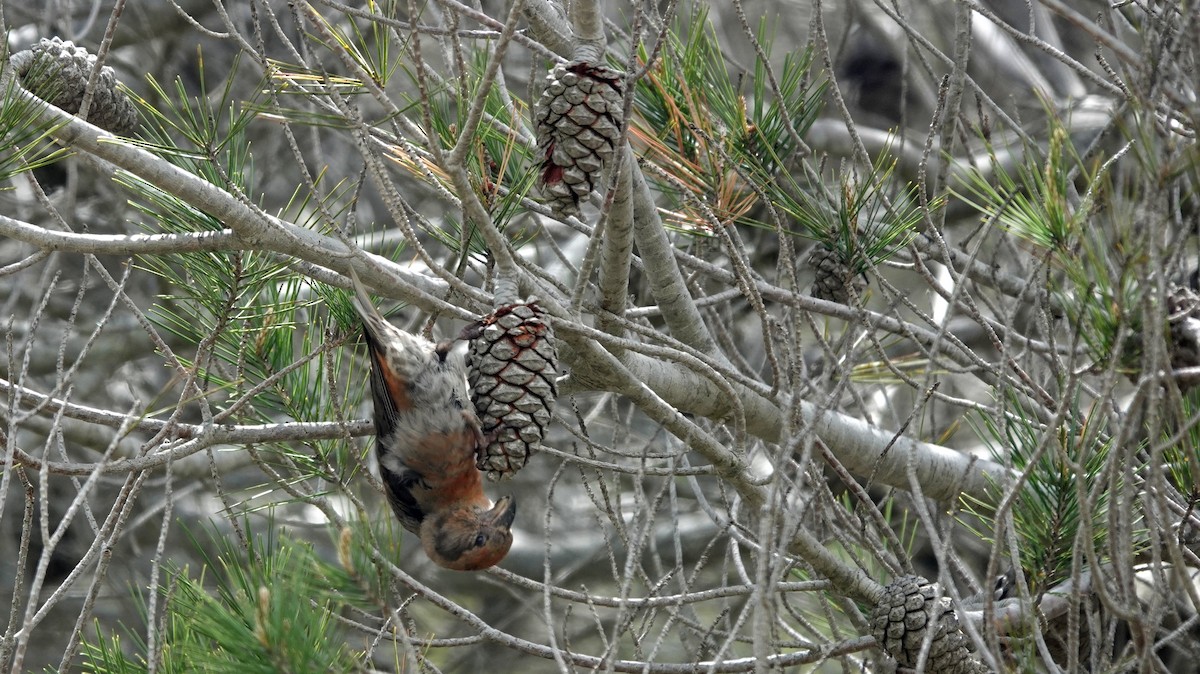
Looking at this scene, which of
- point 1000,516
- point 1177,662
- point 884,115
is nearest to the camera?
point 1000,516

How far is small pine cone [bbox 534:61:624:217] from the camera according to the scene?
6.95 feet

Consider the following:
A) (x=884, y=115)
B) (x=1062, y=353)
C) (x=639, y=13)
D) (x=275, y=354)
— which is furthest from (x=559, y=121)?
(x=884, y=115)

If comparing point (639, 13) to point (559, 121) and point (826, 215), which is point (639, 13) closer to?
point (559, 121)

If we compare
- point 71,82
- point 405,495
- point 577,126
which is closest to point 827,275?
point 577,126

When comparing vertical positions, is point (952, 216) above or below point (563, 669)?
above

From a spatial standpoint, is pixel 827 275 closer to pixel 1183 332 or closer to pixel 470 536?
pixel 470 536

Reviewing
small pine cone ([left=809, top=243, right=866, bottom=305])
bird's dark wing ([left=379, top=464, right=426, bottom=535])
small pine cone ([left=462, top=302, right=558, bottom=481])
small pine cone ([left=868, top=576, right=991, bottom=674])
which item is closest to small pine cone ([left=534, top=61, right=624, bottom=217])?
small pine cone ([left=462, top=302, right=558, bottom=481])

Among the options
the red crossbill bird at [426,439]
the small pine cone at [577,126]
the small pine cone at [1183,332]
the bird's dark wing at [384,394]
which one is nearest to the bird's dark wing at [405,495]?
the red crossbill bird at [426,439]

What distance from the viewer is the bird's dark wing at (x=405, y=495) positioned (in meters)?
3.18

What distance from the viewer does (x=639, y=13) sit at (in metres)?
1.75

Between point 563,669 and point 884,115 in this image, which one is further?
point 884,115

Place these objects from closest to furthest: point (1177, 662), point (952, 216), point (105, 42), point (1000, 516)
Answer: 1. point (1000, 516)
2. point (105, 42)
3. point (1177, 662)
4. point (952, 216)

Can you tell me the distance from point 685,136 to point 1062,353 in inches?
48.5

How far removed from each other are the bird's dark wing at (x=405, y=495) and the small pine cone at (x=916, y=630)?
52.6 inches
